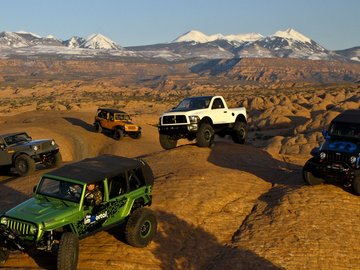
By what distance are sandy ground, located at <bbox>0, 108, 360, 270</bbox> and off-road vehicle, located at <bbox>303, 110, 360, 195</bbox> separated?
0.43 m

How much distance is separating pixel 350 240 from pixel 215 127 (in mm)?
9831

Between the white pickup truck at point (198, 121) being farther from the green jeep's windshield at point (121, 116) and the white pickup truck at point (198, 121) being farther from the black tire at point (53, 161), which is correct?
the green jeep's windshield at point (121, 116)

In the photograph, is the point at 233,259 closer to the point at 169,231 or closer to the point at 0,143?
the point at 169,231

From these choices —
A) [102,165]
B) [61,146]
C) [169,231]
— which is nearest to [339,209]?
[169,231]

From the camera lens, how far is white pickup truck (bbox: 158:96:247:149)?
19281 millimetres

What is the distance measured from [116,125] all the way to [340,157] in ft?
72.7

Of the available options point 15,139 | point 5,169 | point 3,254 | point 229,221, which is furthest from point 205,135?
point 3,254

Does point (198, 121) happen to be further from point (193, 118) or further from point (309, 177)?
point (309, 177)

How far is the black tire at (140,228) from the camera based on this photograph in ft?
33.6

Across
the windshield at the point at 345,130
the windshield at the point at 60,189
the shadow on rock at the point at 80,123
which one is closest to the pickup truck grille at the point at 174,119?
the windshield at the point at 345,130

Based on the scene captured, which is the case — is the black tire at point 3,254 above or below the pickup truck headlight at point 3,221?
below

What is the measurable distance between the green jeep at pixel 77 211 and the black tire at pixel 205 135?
8492 millimetres

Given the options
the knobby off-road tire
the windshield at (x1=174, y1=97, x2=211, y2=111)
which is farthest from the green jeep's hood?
the windshield at (x1=174, y1=97, x2=211, y2=111)

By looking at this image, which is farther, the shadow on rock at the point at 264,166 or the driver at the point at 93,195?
the shadow on rock at the point at 264,166
